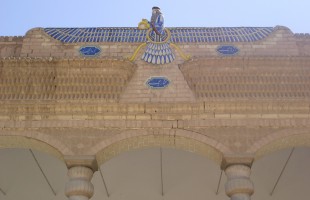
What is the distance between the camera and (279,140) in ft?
28.4

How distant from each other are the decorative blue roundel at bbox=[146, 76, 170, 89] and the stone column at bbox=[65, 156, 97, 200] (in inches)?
60.6

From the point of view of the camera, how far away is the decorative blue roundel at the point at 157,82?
916 centimetres

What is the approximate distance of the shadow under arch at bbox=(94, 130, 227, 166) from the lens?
8531 millimetres

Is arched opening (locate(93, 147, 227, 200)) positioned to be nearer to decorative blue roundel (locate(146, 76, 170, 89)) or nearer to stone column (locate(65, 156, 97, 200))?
decorative blue roundel (locate(146, 76, 170, 89))

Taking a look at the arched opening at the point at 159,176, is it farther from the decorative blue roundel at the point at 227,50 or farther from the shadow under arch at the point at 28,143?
the decorative blue roundel at the point at 227,50

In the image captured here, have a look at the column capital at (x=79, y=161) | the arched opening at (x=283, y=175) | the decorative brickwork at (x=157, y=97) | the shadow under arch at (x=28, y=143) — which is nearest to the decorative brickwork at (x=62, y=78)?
the decorative brickwork at (x=157, y=97)

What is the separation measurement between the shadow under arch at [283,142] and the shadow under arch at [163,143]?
1.85 ft

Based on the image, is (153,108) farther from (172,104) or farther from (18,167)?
(18,167)

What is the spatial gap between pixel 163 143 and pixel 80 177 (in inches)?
53.4

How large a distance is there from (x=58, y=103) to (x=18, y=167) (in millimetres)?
2102

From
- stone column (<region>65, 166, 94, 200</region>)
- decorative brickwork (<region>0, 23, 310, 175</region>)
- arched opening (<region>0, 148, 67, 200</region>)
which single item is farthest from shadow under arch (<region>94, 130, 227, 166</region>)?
arched opening (<region>0, 148, 67, 200</region>)

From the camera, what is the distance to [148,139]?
875cm

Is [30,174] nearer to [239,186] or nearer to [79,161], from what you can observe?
[79,161]

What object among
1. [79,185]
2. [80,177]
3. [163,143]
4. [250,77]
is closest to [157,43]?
[250,77]
